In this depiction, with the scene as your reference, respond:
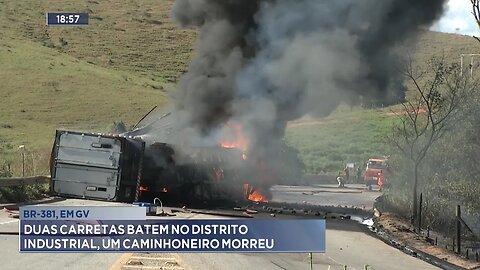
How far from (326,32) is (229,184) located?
5.65m

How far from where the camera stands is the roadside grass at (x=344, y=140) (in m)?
50.7

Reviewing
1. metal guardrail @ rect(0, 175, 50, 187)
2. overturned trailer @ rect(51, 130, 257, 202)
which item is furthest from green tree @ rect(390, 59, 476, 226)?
metal guardrail @ rect(0, 175, 50, 187)

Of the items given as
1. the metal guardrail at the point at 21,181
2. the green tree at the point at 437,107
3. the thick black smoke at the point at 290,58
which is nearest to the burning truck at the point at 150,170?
the thick black smoke at the point at 290,58

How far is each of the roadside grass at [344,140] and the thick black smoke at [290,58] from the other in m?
25.8

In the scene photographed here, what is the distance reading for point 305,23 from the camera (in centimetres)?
2036

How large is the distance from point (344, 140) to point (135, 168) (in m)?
40.2

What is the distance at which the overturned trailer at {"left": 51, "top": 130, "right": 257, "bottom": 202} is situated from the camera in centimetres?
1844

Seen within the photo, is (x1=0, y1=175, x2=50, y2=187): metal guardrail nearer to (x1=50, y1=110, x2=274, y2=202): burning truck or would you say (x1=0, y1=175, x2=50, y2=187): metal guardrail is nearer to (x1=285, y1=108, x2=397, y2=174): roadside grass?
(x1=50, y1=110, x2=274, y2=202): burning truck

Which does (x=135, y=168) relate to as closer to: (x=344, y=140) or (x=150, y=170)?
(x=150, y=170)

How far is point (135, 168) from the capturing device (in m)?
19.2

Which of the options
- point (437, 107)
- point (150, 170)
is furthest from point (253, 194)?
point (437, 107)

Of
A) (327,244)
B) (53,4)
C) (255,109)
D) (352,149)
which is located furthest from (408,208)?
(53,4)
